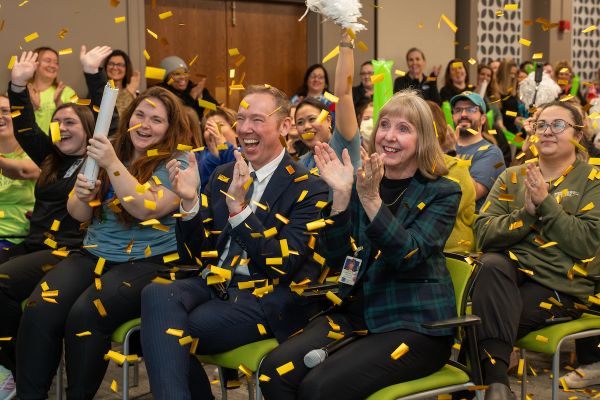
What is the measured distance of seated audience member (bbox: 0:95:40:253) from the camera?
16.5ft

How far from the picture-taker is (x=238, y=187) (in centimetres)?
353

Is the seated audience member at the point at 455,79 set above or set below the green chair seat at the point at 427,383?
above

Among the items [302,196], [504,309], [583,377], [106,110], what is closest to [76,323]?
[106,110]

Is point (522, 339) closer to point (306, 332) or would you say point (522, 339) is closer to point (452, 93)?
point (306, 332)

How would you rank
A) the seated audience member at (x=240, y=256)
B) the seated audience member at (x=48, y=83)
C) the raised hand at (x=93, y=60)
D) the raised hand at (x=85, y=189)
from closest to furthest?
the seated audience member at (x=240, y=256)
the raised hand at (x=85, y=189)
the raised hand at (x=93, y=60)
the seated audience member at (x=48, y=83)

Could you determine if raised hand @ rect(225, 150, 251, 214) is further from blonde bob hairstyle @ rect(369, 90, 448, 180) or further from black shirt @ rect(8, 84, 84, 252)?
black shirt @ rect(8, 84, 84, 252)

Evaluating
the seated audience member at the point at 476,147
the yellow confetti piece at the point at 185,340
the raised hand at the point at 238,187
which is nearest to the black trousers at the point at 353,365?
the yellow confetti piece at the point at 185,340

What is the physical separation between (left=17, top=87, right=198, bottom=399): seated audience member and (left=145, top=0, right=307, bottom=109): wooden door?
16.9 feet

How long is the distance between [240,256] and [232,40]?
264 inches

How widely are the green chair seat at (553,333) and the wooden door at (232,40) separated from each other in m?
6.32

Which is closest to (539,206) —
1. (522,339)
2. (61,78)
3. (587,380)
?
(522,339)

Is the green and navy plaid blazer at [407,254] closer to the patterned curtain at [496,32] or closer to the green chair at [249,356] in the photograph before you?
the green chair at [249,356]

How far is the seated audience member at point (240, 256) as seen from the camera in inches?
138

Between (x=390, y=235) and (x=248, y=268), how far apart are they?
0.91 metres
